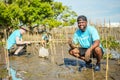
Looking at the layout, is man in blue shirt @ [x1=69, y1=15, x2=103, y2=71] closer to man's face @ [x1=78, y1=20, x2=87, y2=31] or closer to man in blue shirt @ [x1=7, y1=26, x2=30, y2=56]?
man's face @ [x1=78, y1=20, x2=87, y2=31]

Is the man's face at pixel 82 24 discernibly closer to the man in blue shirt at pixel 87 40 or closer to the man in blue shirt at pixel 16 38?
the man in blue shirt at pixel 87 40

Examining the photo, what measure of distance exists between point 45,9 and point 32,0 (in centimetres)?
143

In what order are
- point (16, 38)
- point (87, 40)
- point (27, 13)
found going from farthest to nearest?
point (27, 13) < point (16, 38) < point (87, 40)

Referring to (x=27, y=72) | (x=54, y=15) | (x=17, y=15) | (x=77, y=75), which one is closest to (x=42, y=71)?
(x=27, y=72)

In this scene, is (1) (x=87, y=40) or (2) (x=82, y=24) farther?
(1) (x=87, y=40)

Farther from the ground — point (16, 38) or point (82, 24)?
point (82, 24)

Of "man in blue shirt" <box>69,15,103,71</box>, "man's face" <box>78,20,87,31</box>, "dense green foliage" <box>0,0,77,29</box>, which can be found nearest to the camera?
"man in blue shirt" <box>69,15,103,71</box>

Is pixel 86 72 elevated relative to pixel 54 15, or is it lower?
lower

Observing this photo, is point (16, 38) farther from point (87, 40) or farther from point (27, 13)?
point (27, 13)

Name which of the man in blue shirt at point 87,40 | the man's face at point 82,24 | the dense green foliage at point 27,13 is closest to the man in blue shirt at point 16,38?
the man in blue shirt at point 87,40

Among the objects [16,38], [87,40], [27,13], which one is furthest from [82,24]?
[27,13]

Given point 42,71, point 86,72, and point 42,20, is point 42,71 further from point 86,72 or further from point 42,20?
point 42,20

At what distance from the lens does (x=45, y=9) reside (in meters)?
23.5

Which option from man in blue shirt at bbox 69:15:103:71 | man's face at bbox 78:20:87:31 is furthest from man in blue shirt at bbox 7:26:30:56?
man's face at bbox 78:20:87:31
